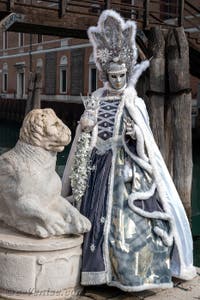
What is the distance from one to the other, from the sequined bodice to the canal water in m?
3.15

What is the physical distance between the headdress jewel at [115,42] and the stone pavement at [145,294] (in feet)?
4.94

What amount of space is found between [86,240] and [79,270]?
0.20 meters

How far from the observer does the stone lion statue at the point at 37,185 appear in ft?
10.6

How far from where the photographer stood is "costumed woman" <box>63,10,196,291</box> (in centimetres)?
338

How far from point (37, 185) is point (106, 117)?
0.79 meters

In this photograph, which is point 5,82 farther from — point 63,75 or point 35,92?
point 35,92

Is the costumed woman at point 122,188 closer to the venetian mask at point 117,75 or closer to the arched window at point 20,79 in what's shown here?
the venetian mask at point 117,75

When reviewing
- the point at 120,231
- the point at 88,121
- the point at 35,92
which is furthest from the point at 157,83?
the point at 35,92

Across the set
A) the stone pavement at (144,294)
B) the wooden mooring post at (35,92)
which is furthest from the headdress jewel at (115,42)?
the wooden mooring post at (35,92)

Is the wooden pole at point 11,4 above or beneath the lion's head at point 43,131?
above

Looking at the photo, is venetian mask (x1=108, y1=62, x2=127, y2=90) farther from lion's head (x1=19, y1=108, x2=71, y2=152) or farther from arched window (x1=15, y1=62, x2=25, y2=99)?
arched window (x1=15, y1=62, x2=25, y2=99)

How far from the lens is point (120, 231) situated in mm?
3416

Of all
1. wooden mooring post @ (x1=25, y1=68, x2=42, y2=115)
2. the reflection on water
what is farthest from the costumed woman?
the reflection on water

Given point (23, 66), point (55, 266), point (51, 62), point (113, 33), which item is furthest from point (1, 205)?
point (23, 66)
